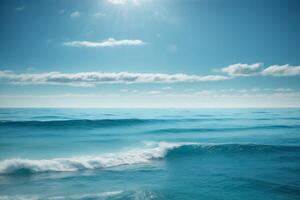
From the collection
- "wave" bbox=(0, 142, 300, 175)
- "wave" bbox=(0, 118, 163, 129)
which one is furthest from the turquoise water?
"wave" bbox=(0, 118, 163, 129)

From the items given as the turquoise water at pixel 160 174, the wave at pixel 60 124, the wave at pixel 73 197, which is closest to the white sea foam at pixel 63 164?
the turquoise water at pixel 160 174

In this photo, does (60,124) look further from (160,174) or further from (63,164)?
(160,174)

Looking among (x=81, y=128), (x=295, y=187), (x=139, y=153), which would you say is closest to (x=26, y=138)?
(x=81, y=128)

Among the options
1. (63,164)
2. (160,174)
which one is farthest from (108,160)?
(160,174)

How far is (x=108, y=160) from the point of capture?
19156mm

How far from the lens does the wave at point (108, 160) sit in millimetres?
16688

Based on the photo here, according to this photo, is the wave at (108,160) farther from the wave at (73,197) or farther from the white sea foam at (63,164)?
the wave at (73,197)

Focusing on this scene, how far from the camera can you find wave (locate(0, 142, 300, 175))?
16688 mm

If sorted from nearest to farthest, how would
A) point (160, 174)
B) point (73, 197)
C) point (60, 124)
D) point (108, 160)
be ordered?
1. point (73, 197)
2. point (160, 174)
3. point (108, 160)
4. point (60, 124)

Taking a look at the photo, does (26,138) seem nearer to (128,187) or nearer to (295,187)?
(128,187)

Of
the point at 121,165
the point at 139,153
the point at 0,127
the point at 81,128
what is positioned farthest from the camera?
the point at 81,128

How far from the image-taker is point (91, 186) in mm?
12922

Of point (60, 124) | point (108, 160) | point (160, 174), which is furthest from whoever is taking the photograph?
point (60, 124)

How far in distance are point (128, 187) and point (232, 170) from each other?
7.50m
